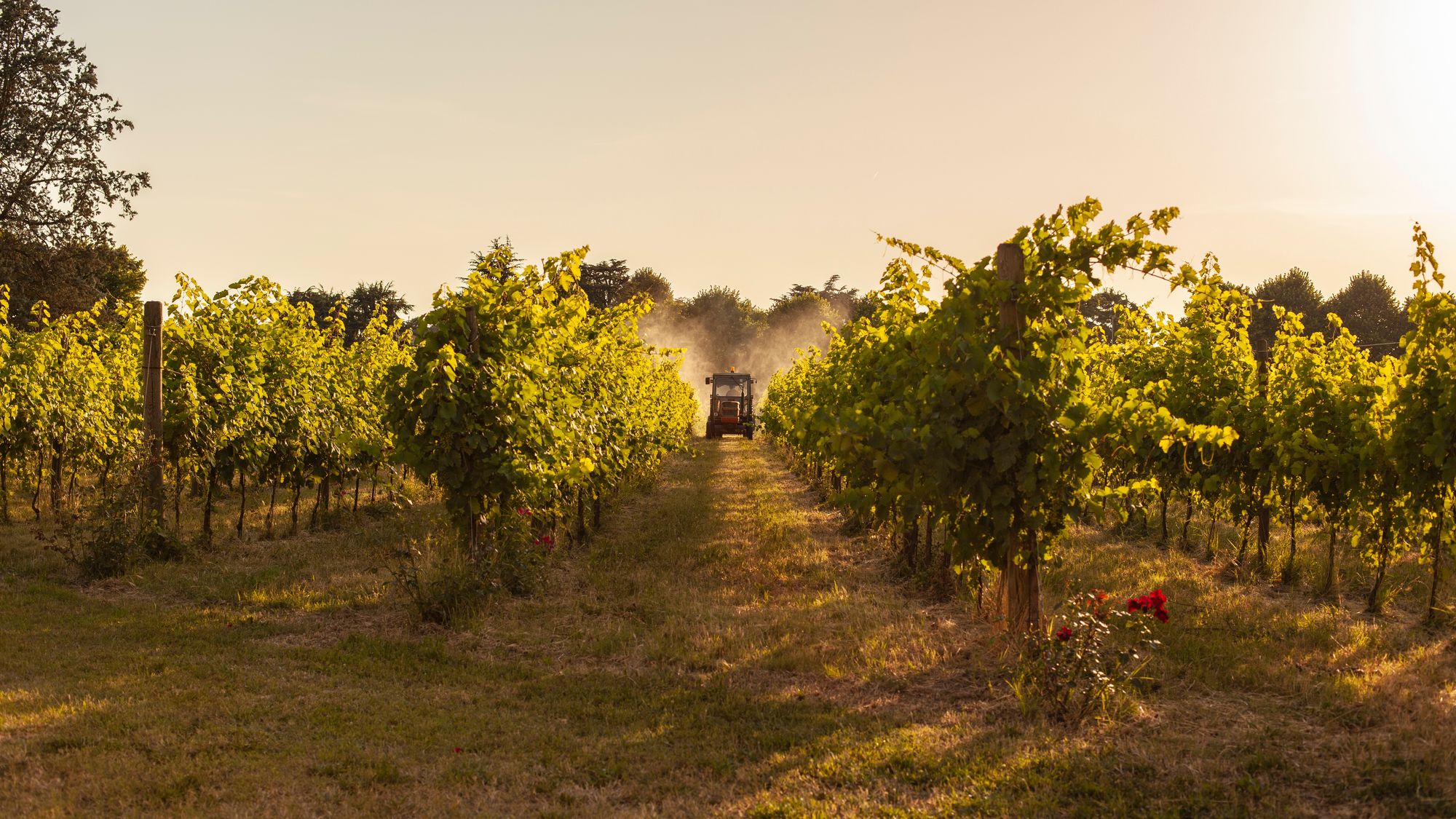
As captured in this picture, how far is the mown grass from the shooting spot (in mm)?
3936

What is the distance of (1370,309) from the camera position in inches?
1641

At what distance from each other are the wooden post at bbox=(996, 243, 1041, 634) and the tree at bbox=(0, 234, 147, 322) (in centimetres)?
2361

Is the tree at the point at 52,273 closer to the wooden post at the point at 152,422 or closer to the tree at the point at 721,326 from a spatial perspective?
the wooden post at the point at 152,422

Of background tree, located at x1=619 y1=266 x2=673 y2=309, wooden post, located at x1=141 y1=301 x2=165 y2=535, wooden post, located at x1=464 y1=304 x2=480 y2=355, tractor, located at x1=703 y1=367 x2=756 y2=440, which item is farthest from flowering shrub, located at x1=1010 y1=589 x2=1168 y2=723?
background tree, located at x1=619 y1=266 x2=673 y2=309

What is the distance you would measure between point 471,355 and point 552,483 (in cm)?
150

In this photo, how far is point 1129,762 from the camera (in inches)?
164

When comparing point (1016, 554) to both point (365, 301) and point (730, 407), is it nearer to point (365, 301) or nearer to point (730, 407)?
point (730, 407)

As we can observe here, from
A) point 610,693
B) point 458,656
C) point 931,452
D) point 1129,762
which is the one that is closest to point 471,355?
point 458,656

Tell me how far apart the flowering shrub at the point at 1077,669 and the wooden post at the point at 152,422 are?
7.86m

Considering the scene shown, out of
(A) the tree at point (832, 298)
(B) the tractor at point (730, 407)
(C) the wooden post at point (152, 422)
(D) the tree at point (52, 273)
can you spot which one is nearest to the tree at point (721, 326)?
(A) the tree at point (832, 298)

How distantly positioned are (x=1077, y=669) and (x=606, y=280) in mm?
50131

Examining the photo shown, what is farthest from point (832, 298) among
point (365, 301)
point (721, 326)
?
point (365, 301)

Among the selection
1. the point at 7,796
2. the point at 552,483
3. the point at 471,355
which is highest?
the point at 471,355

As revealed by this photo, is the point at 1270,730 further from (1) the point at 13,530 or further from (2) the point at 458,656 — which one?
(1) the point at 13,530
